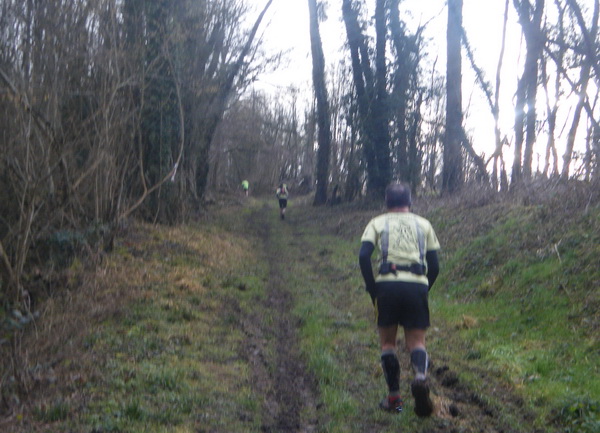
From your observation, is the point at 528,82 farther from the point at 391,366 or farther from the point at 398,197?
the point at 391,366

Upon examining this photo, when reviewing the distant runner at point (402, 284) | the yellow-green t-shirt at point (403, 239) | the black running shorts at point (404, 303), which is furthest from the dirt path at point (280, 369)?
the yellow-green t-shirt at point (403, 239)

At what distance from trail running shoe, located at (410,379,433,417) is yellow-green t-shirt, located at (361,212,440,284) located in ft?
3.10

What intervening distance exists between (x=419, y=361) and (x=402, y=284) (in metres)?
0.74

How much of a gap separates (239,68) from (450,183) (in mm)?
9344

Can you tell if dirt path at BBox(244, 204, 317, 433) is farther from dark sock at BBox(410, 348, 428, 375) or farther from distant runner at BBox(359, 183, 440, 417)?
dark sock at BBox(410, 348, 428, 375)

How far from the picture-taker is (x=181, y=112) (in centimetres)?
1906

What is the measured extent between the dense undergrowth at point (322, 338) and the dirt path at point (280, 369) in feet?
0.25

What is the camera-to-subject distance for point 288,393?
758 cm

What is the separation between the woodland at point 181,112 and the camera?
39.7 ft

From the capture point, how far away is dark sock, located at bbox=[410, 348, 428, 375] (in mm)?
6172

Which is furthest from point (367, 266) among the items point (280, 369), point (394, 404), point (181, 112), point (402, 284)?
point (181, 112)

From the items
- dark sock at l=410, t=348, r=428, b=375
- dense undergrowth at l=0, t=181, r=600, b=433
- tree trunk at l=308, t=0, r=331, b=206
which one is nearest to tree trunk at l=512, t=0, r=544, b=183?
dense undergrowth at l=0, t=181, r=600, b=433

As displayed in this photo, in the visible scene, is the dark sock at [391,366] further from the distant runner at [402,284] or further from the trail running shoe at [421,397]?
the trail running shoe at [421,397]

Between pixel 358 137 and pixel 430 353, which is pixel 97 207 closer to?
pixel 430 353
